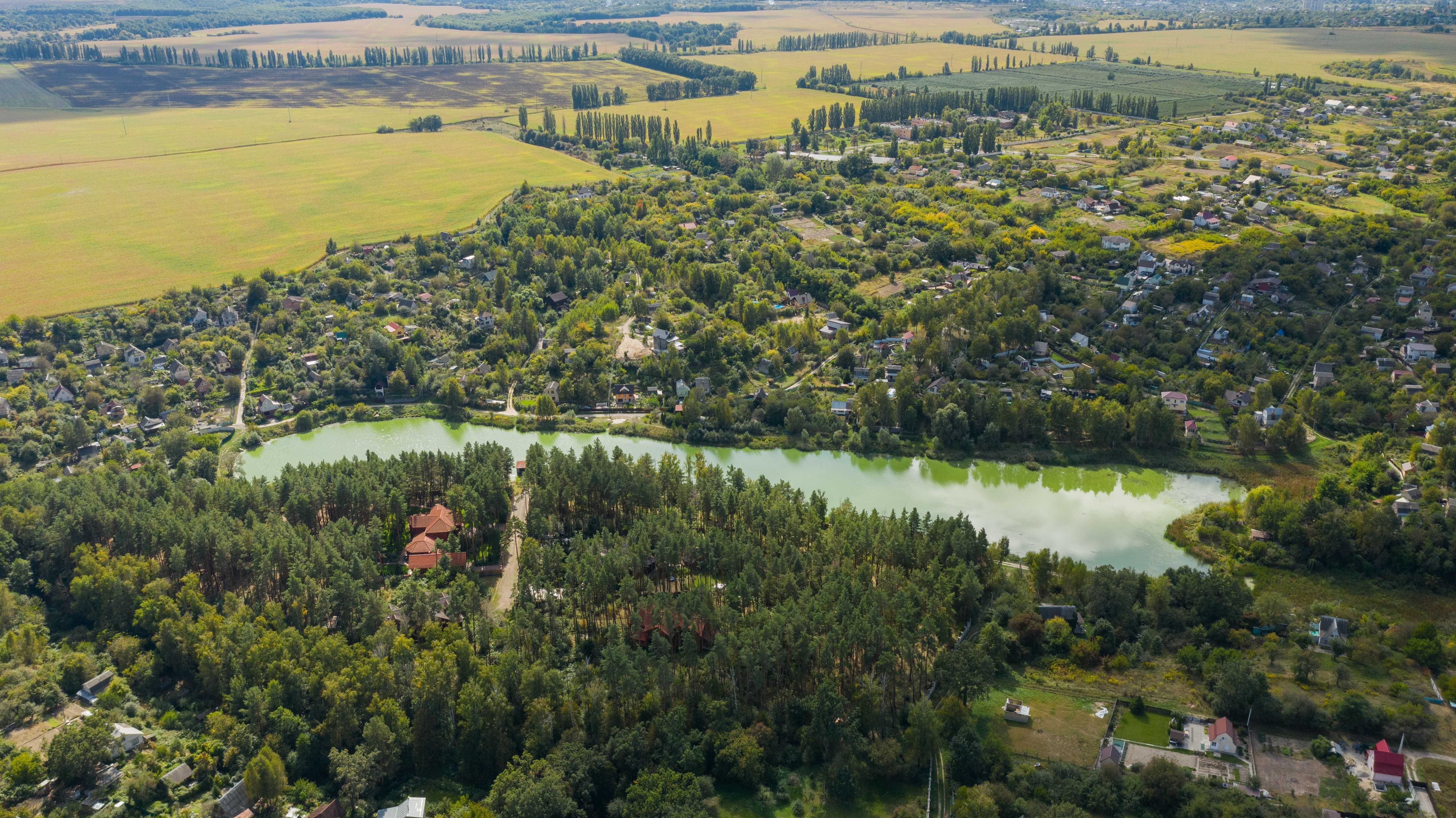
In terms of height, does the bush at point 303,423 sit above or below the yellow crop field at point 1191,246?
below

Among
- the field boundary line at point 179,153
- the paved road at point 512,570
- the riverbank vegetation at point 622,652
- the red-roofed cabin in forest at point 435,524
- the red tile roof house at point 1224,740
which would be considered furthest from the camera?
the field boundary line at point 179,153

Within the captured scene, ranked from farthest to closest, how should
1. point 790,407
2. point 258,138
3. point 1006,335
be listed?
point 258,138, point 1006,335, point 790,407

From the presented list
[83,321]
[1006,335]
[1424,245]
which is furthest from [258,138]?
[1424,245]

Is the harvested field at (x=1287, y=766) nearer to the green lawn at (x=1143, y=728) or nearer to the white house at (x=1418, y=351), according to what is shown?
the green lawn at (x=1143, y=728)

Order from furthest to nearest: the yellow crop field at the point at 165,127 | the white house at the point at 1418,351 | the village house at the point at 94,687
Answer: the yellow crop field at the point at 165,127, the white house at the point at 1418,351, the village house at the point at 94,687

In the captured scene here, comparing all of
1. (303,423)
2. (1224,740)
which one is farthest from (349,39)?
(1224,740)

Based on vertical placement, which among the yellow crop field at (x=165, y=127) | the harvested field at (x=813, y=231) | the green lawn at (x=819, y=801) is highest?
the yellow crop field at (x=165, y=127)

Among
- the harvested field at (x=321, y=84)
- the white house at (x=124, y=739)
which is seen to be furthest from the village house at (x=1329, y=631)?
the harvested field at (x=321, y=84)

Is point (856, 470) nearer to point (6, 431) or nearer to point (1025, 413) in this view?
point (1025, 413)
